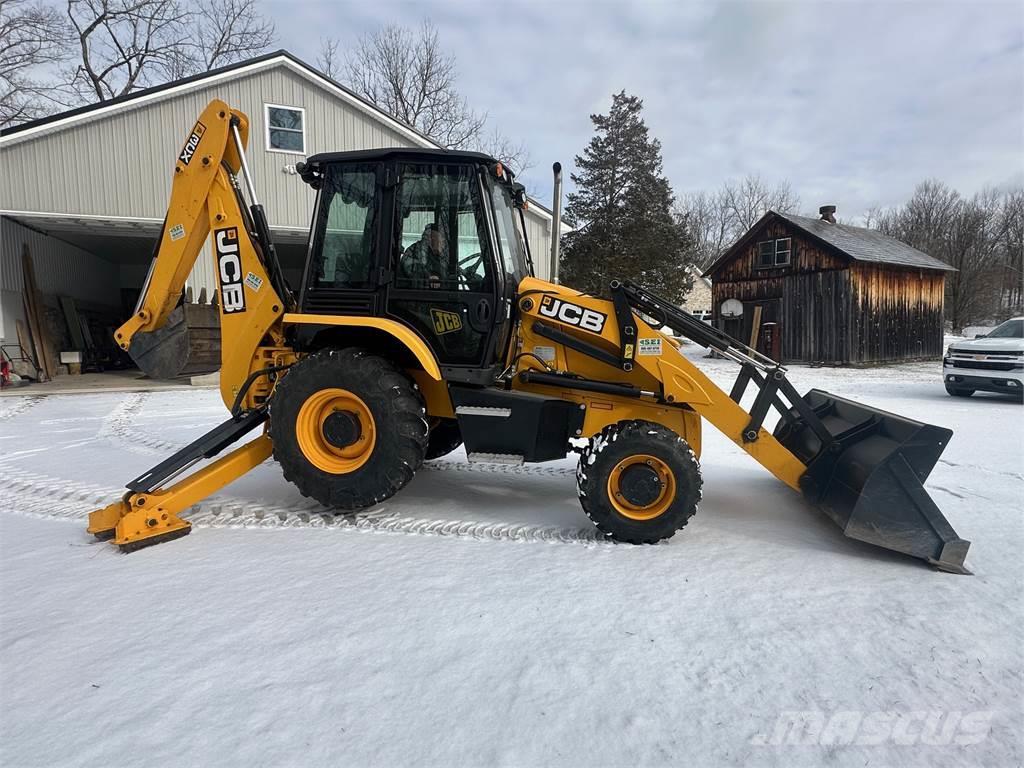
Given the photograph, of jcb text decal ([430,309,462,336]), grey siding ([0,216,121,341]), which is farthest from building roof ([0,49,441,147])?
jcb text decal ([430,309,462,336])

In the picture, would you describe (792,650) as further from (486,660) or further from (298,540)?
(298,540)

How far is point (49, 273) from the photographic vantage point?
1630 centimetres

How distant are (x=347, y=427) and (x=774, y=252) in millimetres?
22685

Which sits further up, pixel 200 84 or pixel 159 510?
pixel 200 84

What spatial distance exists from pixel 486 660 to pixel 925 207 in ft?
203

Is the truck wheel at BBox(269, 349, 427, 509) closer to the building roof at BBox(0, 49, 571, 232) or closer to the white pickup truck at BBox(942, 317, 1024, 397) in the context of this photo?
the building roof at BBox(0, 49, 571, 232)

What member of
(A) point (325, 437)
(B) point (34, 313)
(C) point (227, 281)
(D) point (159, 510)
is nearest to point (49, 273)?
(B) point (34, 313)

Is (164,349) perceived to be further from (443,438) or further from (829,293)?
(829,293)

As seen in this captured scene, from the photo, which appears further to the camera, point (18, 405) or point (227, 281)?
point (18, 405)

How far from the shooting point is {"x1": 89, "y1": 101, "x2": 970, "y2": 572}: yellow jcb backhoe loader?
401cm

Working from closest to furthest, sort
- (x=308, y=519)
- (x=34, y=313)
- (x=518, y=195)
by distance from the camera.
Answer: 1. (x=308, y=519)
2. (x=518, y=195)
3. (x=34, y=313)

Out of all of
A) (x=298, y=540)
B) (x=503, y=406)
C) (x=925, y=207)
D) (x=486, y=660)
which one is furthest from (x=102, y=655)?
(x=925, y=207)

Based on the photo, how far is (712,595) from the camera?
3250mm

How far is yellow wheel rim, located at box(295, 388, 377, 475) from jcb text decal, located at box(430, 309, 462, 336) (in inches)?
29.4
